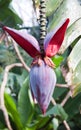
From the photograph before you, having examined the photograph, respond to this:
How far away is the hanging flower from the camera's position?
1.42 feet

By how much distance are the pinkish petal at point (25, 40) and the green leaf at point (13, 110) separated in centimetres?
137

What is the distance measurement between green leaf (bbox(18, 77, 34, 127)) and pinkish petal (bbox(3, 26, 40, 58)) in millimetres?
1399

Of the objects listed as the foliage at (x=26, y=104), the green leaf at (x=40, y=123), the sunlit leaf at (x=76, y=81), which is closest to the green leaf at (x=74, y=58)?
the sunlit leaf at (x=76, y=81)

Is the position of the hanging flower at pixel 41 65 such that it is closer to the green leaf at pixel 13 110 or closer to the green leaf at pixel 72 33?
the green leaf at pixel 72 33

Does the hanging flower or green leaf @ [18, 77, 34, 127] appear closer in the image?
the hanging flower

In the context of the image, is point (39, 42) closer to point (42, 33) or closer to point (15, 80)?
point (42, 33)

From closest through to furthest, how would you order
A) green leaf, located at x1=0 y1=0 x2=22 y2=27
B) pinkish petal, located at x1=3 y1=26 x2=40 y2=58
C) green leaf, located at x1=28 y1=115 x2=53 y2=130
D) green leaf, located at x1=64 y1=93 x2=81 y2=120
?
1. pinkish petal, located at x1=3 y1=26 x2=40 y2=58
2. green leaf, located at x1=0 y1=0 x2=22 y2=27
3. green leaf, located at x1=28 y1=115 x2=53 y2=130
4. green leaf, located at x1=64 y1=93 x2=81 y2=120

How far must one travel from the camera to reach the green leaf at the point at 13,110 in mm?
1832

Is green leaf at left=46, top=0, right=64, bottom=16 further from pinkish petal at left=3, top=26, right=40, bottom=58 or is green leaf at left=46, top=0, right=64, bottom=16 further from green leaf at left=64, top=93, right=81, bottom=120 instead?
green leaf at left=64, top=93, right=81, bottom=120

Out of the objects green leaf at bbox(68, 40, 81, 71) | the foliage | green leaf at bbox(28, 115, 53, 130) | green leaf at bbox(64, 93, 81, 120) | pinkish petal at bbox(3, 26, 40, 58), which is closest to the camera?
pinkish petal at bbox(3, 26, 40, 58)

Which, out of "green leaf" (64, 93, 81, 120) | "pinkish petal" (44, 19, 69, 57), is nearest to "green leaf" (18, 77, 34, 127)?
"green leaf" (64, 93, 81, 120)

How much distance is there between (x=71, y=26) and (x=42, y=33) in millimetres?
145

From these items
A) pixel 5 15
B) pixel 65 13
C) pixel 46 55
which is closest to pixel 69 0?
pixel 65 13

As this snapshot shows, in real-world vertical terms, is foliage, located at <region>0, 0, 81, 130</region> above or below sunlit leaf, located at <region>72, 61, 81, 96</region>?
below
